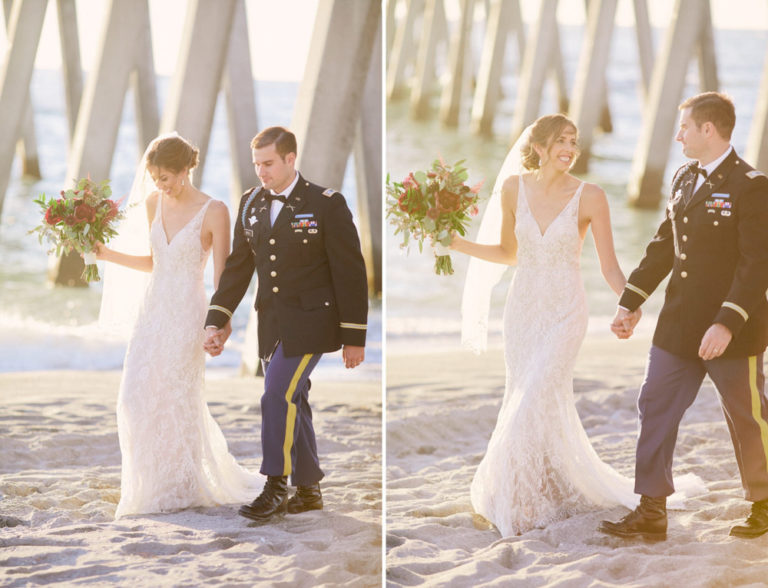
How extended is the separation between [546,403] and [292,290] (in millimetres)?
1052

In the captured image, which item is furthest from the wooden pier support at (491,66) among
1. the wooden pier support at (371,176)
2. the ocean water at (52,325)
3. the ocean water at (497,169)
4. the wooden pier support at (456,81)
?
the wooden pier support at (371,176)

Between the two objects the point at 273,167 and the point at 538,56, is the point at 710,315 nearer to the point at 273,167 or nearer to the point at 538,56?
the point at 273,167

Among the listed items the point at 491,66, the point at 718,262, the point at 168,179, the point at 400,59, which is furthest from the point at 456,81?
the point at 718,262

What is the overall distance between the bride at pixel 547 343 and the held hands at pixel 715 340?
0.33 m

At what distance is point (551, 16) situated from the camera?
1472cm

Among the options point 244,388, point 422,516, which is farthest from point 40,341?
point 422,516

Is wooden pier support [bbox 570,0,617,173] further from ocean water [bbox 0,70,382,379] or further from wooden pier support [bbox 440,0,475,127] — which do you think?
wooden pier support [bbox 440,0,475,127]

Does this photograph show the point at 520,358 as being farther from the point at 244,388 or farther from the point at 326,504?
the point at 244,388

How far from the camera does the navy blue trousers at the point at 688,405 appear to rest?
12.3 feet

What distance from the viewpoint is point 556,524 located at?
3.97 m

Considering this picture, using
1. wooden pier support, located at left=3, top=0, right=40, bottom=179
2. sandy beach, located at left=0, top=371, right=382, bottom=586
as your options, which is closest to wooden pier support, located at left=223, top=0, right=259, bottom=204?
sandy beach, located at left=0, top=371, right=382, bottom=586

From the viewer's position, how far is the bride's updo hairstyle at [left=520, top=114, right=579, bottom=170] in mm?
3951

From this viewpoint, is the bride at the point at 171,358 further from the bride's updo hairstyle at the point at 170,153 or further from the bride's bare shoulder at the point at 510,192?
the bride's bare shoulder at the point at 510,192

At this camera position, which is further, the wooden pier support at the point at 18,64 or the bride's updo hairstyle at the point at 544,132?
the wooden pier support at the point at 18,64
